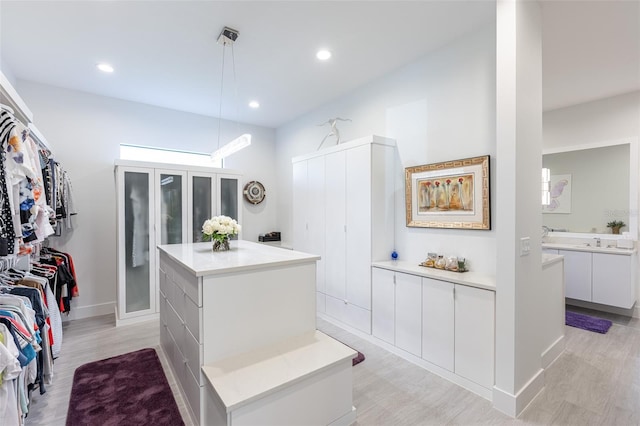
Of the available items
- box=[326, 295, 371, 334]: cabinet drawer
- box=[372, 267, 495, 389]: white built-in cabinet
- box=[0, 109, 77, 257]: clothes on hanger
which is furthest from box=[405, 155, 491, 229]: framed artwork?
box=[0, 109, 77, 257]: clothes on hanger

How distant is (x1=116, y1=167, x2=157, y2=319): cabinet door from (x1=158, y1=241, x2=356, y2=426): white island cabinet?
208 cm

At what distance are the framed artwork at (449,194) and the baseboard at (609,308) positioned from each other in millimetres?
2919

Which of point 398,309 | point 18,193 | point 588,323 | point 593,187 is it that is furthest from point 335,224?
point 593,187

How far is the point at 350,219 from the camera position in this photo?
3445 mm

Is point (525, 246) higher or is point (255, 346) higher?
point (525, 246)

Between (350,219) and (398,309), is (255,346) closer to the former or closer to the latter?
(398,309)

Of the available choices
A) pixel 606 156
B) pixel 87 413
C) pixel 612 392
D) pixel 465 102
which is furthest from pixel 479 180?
pixel 87 413

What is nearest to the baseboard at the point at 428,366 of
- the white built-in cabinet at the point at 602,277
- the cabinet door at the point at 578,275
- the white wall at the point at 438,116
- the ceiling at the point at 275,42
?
the white wall at the point at 438,116

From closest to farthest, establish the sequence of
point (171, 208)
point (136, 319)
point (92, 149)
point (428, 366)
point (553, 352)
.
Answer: point (428, 366) → point (553, 352) → point (136, 319) → point (92, 149) → point (171, 208)

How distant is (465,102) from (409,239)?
4.84 ft

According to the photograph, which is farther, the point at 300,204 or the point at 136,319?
the point at 300,204

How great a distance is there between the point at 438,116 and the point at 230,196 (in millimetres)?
3247

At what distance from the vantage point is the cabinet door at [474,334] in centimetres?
220

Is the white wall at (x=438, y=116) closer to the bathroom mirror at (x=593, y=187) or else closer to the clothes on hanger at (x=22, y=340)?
the bathroom mirror at (x=593, y=187)
